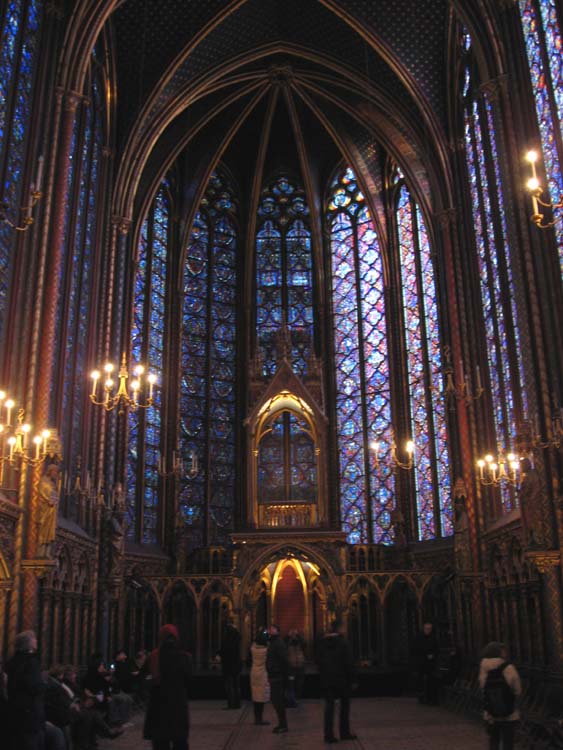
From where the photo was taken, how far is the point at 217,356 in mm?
28391

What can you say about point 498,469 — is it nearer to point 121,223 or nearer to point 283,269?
point 121,223

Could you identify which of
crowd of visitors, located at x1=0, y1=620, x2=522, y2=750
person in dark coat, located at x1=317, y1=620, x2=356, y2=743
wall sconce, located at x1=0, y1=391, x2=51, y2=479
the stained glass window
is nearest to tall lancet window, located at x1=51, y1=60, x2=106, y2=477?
wall sconce, located at x1=0, y1=391, x2=51, y2=479

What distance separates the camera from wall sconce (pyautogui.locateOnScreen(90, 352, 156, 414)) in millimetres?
14070

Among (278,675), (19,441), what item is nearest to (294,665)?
(278,675)

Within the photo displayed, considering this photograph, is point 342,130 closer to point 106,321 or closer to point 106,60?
point 106,60

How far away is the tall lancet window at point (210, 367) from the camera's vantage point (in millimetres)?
26469

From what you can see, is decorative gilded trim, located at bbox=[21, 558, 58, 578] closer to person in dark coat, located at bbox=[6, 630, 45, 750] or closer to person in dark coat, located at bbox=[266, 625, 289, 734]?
person in dark coat, located at bbox=[266, 625, 289, 734]

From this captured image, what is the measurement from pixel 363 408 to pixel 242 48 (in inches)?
470

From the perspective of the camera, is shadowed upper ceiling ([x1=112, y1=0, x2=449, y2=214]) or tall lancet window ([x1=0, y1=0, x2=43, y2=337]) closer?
tall lancet window ([x1=0, y1=0, x2=43, y2=337])

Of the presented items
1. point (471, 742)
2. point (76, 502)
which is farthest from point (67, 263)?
point (471, 742)

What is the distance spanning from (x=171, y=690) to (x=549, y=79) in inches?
512

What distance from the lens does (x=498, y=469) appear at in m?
19.5

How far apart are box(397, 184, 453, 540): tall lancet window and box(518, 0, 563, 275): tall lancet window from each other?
8.65 meters

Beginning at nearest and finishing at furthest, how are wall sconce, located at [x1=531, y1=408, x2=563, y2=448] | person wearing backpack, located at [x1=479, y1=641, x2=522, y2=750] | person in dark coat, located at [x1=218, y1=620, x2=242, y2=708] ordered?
person wearing backpack, located at [x1=479, y1=641, x2=522, y2=750]
wall sconce, located at [x1=531, y1=408, x2=563, y2=448]
person in dark coat, located at [x1=218, y1=620, x2=242, y2=708]
